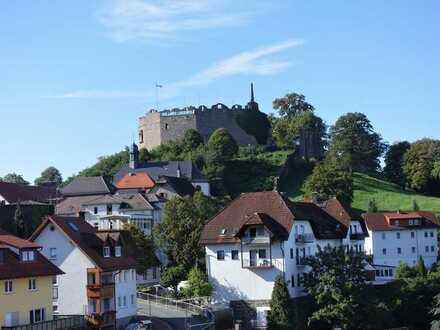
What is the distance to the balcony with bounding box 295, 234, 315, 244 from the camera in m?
70.2

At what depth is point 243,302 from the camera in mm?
68375

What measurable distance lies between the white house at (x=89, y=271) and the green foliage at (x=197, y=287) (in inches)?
245

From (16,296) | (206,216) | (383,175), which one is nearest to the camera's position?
(16,296)

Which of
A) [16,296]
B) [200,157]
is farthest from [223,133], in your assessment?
[16,296]

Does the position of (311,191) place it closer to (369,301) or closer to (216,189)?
(216,189)

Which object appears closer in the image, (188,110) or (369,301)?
(369,301)

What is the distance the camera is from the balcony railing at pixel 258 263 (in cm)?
6719

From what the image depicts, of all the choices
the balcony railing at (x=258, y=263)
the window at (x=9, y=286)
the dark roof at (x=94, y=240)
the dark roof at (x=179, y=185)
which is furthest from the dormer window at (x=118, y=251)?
the dark roof at (x=179, y=185)

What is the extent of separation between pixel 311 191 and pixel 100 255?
53.1 m

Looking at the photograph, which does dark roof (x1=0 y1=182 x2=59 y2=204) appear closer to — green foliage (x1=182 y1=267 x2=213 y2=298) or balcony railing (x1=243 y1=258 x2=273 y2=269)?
green foliage (x1=182 y1=267 x2=213 y2=298)

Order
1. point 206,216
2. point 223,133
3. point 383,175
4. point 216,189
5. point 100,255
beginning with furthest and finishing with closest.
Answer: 1. point 383,175
2. point 223,133
3. point 216,189
4. point 206,216
5. point 100,255

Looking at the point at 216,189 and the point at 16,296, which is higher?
the point at 216,189

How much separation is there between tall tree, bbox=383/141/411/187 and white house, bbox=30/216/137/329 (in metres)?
85.2

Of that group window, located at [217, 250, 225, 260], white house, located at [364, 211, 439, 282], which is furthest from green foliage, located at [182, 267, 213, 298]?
white house, located at [364, 211, 439, 282]
